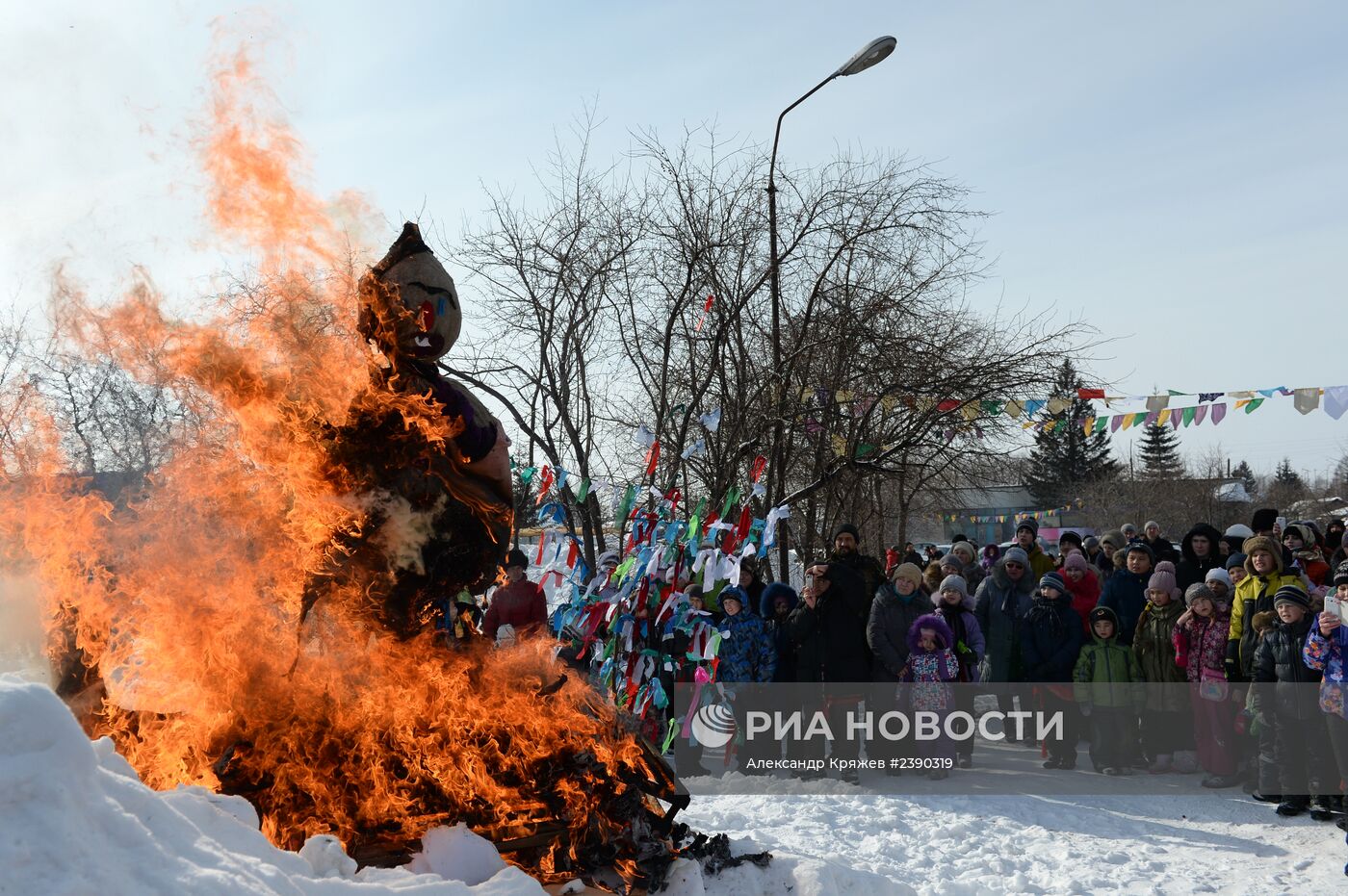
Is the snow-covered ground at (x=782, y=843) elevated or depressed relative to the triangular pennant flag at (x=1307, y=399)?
depressed

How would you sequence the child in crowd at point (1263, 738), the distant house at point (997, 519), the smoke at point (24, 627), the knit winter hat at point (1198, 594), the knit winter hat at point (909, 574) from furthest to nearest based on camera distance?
1. the distant house at point (997, 519)
2. the knit winter hat at point (909, 574)
3. the knit winter hat at point (1198, 594)
4. the child in crowd at point (1263, 738)
5. the smoke at point (24, 627)

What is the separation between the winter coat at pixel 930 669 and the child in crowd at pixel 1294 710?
93.2 inches

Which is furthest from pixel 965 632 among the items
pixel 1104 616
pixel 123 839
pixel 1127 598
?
pixel 123 839

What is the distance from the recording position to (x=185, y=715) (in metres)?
4.70

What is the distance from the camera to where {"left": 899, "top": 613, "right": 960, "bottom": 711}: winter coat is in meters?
9.12

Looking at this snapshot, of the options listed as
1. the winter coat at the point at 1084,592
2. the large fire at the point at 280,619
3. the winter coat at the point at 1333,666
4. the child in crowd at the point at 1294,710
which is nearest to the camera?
the large fire at the point at 280,619

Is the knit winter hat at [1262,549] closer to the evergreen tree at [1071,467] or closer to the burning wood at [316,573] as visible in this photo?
the burning wood at [316,573]

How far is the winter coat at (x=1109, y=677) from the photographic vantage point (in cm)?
891

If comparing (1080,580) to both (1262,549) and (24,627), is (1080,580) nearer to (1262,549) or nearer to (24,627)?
(1262,549)

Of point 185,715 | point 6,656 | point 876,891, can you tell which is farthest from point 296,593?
point 876,891

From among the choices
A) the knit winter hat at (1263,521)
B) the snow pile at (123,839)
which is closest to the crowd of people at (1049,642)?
the knit winter hat at (1263,521)

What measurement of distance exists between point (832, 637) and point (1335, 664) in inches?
145

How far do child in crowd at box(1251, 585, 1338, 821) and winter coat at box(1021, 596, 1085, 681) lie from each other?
183 centimetres

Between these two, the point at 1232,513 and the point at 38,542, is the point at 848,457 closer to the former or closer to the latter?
the point at 38,542
